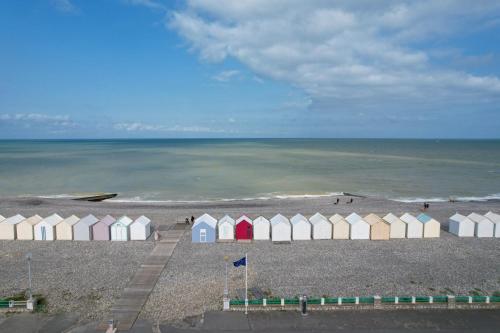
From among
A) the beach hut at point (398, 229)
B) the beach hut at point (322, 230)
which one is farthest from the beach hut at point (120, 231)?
the beach hut at point (398, 229)

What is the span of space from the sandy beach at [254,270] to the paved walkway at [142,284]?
44 cm

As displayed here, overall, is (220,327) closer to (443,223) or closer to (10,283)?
(10,283)

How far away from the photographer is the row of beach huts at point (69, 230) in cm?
2622

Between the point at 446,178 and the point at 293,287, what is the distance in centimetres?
6085

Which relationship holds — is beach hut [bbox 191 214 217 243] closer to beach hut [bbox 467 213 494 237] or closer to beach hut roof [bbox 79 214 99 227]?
beach hut roof [bbox 79 214 99 227]

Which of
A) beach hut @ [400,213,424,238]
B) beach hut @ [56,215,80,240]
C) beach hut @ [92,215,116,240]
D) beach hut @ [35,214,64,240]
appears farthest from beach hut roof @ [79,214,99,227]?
beach hut @ [400,213,424,238]

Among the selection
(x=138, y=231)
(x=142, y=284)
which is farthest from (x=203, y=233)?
(x=142, y=284)

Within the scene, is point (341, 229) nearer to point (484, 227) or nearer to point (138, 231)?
point (484, 227)

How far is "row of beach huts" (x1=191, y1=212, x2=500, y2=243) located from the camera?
26.3 m

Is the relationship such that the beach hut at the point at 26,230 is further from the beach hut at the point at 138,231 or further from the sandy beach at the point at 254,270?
the beach hut at the point at 138,231

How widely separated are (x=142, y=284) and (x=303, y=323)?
923 cm

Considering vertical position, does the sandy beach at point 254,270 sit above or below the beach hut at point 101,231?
below

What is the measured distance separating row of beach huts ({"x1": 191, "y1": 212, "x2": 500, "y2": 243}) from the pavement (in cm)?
1142

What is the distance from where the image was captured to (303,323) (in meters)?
14.1
